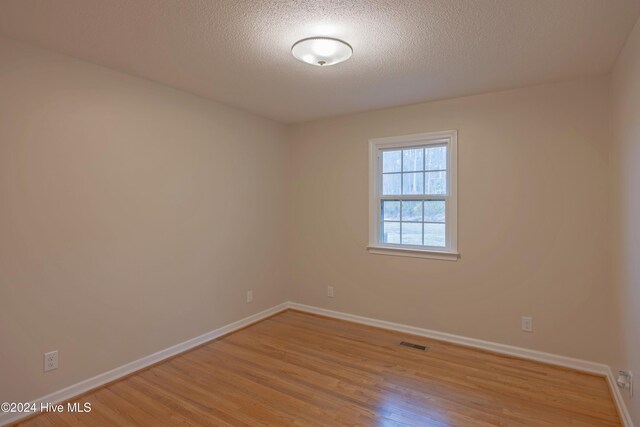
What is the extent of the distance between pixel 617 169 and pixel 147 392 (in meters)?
3.83

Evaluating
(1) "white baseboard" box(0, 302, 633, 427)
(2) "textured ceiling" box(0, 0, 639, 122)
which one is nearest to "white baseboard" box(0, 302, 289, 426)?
(1) "white baseboard" box(0, 302, 633, 427)

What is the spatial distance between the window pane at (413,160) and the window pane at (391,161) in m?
0.06

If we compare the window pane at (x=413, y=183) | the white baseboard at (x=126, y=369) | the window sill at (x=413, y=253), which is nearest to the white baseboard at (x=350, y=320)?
the white baseboard at (x=126, y=369)

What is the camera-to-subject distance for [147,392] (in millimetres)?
2631

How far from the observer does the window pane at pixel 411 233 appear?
3.81 meters

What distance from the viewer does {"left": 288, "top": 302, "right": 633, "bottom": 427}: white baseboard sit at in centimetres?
253

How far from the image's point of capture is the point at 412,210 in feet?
12.6

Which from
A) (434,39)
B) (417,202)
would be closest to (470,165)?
(417,202)

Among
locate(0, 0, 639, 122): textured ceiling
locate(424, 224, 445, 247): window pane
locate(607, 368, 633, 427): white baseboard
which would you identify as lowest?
locate(607, 368, 633, 427): white baseboard

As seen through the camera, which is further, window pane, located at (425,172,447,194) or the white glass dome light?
window pane, located at (425,172,447,194)

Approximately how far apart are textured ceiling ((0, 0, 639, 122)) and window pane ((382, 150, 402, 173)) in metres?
0.86

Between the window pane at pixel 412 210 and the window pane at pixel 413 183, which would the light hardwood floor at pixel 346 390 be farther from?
the window pane at pixel 413 183

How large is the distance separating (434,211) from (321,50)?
2121mm

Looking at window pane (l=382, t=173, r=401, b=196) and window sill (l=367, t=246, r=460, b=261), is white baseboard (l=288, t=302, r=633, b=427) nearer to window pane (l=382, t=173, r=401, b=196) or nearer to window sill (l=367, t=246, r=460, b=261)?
window sill (l=367, t=246, r=460, b=261)
